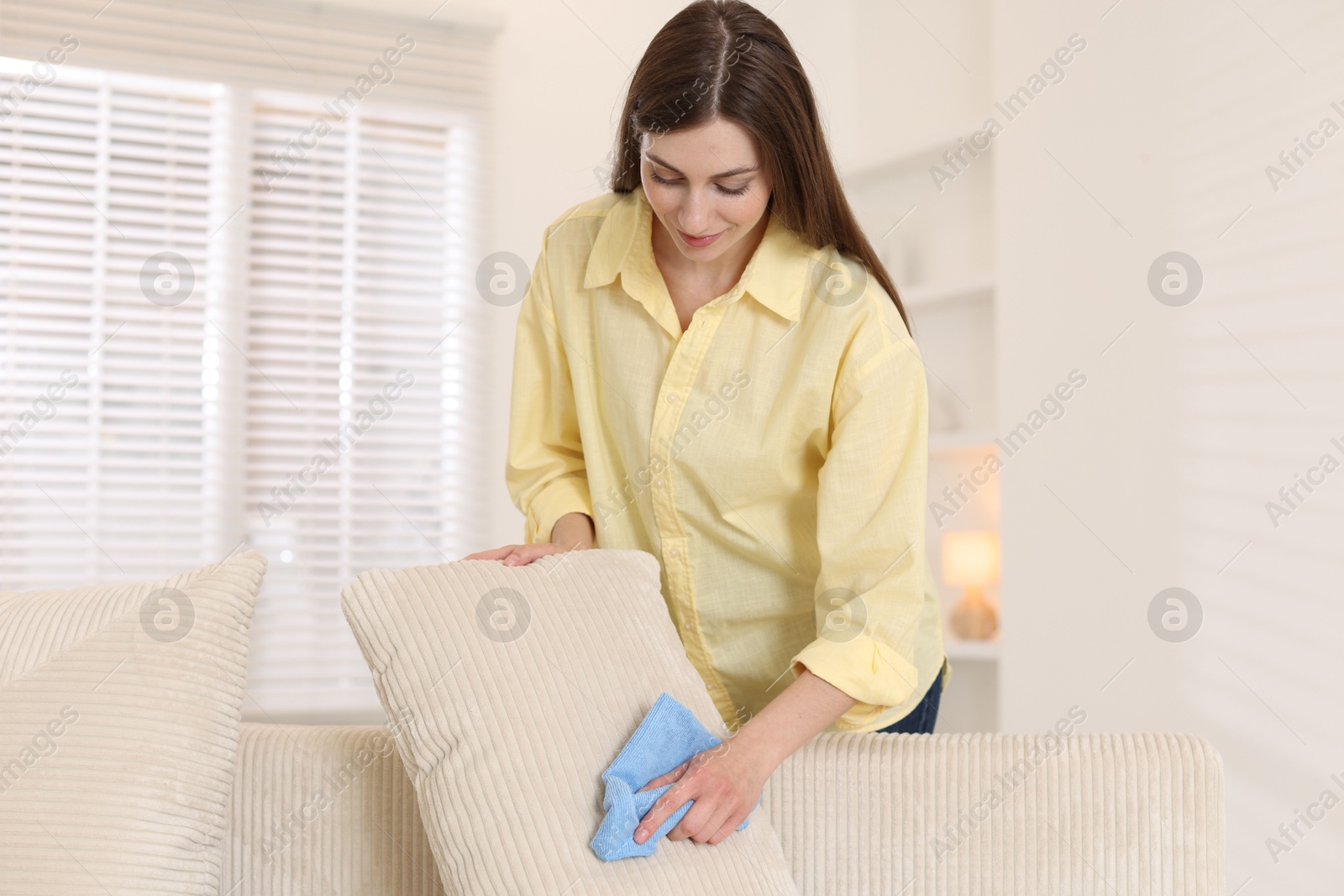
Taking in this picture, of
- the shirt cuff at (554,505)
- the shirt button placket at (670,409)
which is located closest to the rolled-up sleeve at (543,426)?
the shirt cuff at (554,505)

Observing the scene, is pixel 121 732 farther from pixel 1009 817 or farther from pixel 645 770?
pixel 1009 817

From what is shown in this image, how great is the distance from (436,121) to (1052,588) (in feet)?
7.27

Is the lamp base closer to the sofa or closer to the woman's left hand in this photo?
the sofa

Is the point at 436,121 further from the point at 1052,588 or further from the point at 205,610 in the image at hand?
the point at 205,610

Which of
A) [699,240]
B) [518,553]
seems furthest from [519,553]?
[699,240]

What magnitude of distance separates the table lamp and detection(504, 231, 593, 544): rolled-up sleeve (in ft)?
5.33

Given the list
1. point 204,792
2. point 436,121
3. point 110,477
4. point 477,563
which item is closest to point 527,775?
point 477,563

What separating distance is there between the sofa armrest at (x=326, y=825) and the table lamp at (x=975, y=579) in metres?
1.90

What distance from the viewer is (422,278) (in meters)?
3.28

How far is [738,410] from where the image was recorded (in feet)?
4.08

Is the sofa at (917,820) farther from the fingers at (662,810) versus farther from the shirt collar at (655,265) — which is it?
the shirt collar at (655,265)

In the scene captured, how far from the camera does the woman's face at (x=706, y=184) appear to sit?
1.12m

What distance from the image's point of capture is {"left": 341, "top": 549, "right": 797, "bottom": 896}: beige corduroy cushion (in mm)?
981

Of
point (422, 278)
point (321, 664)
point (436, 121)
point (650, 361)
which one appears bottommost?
point (321, 664)
